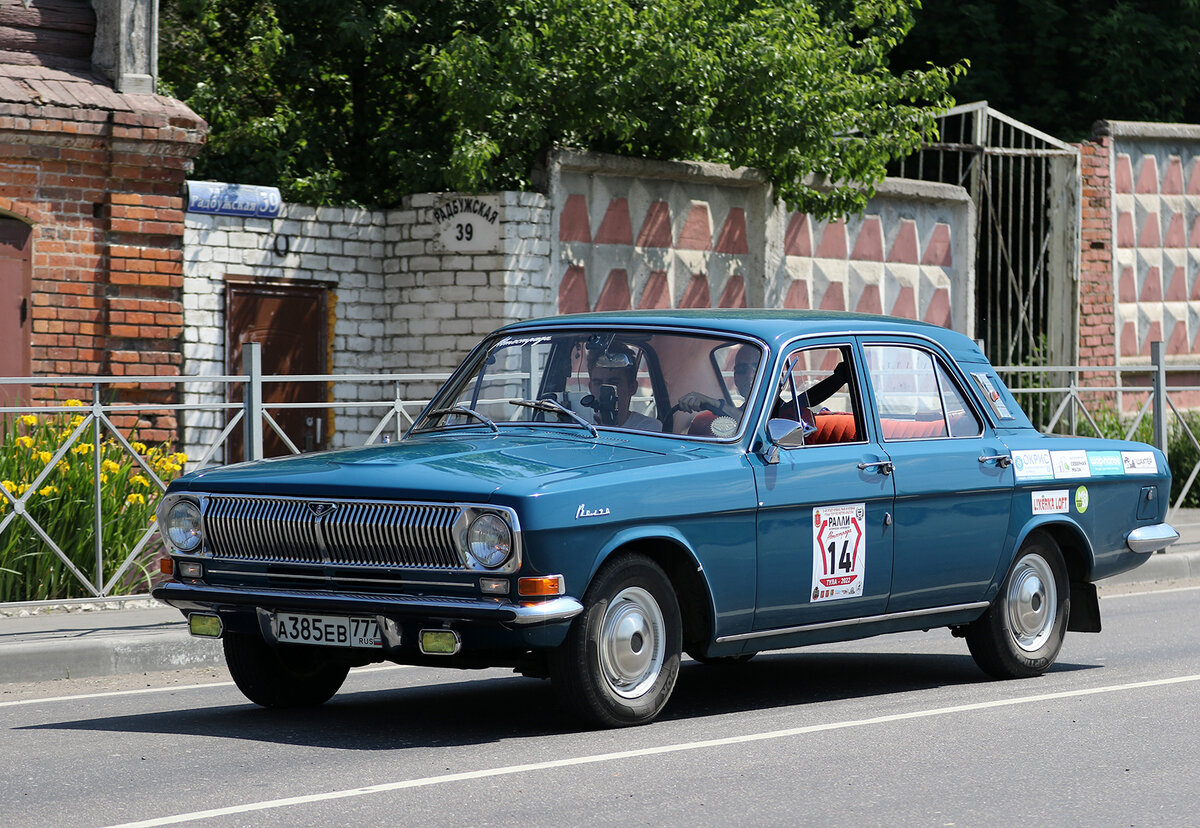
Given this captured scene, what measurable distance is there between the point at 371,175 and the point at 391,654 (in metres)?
11.3

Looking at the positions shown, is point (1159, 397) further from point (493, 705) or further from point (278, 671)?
point (278, 671)

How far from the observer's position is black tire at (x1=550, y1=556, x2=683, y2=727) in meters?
6.96

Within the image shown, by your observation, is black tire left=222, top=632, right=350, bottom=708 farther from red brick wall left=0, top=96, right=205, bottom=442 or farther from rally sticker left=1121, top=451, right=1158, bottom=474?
red brick wall left=0, top=96, right=205, bottom=442

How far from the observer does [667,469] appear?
7273mm

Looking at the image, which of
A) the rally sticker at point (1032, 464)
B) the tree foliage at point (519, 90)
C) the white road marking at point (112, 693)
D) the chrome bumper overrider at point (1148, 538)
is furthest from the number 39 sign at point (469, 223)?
the rally sticker at point (1032, 464)

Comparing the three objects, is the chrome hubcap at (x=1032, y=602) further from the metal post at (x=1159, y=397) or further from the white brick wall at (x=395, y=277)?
the white brick wall at (x=395, y=277)

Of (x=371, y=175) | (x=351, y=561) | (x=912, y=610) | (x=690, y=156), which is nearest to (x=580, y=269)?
(x=690, y=156)

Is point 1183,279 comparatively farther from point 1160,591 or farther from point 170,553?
point 170,553

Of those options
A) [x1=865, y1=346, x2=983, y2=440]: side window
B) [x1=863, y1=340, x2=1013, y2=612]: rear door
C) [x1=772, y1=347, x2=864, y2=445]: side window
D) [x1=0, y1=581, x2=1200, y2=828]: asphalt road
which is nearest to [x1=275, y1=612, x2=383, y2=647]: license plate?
[x1=0, y1=581, x2=1200, y2=828]: asphalt road

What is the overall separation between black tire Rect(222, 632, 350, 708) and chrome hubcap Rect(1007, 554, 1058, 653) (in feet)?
10.5

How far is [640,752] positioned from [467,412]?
80.8 inches

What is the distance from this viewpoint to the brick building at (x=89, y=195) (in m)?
14.1

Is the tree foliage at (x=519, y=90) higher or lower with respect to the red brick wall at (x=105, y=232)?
higher

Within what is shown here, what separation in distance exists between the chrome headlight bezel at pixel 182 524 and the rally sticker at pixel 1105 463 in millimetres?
4412
